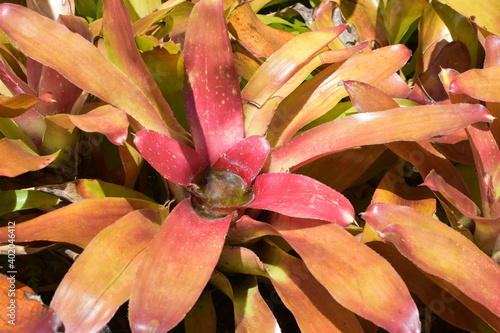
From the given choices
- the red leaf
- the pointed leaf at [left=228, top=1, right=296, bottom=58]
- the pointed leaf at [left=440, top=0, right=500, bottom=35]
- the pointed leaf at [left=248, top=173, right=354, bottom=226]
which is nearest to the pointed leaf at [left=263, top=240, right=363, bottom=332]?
the pointed leaf at [left=248, top=173, right=354, bottom=226]

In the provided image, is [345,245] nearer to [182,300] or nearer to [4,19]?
[182,300]

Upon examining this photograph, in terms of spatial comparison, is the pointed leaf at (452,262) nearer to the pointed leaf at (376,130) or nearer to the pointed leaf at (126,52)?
the pointed leaf at (376,130)

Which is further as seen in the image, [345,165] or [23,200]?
[345,165]

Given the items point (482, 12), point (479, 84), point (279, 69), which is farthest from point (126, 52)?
point (482, 12)

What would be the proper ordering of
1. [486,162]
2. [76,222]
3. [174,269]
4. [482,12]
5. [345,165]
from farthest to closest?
1. [482,12]
2. [345,165]
3. [486,162]
4. [76,222]
5. [174,269]

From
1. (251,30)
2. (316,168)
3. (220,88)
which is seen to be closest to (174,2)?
(251,30)

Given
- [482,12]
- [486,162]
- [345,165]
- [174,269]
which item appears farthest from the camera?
[482,12]

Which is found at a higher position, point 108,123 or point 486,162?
point 108,123

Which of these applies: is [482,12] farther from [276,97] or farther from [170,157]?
[170,157]
